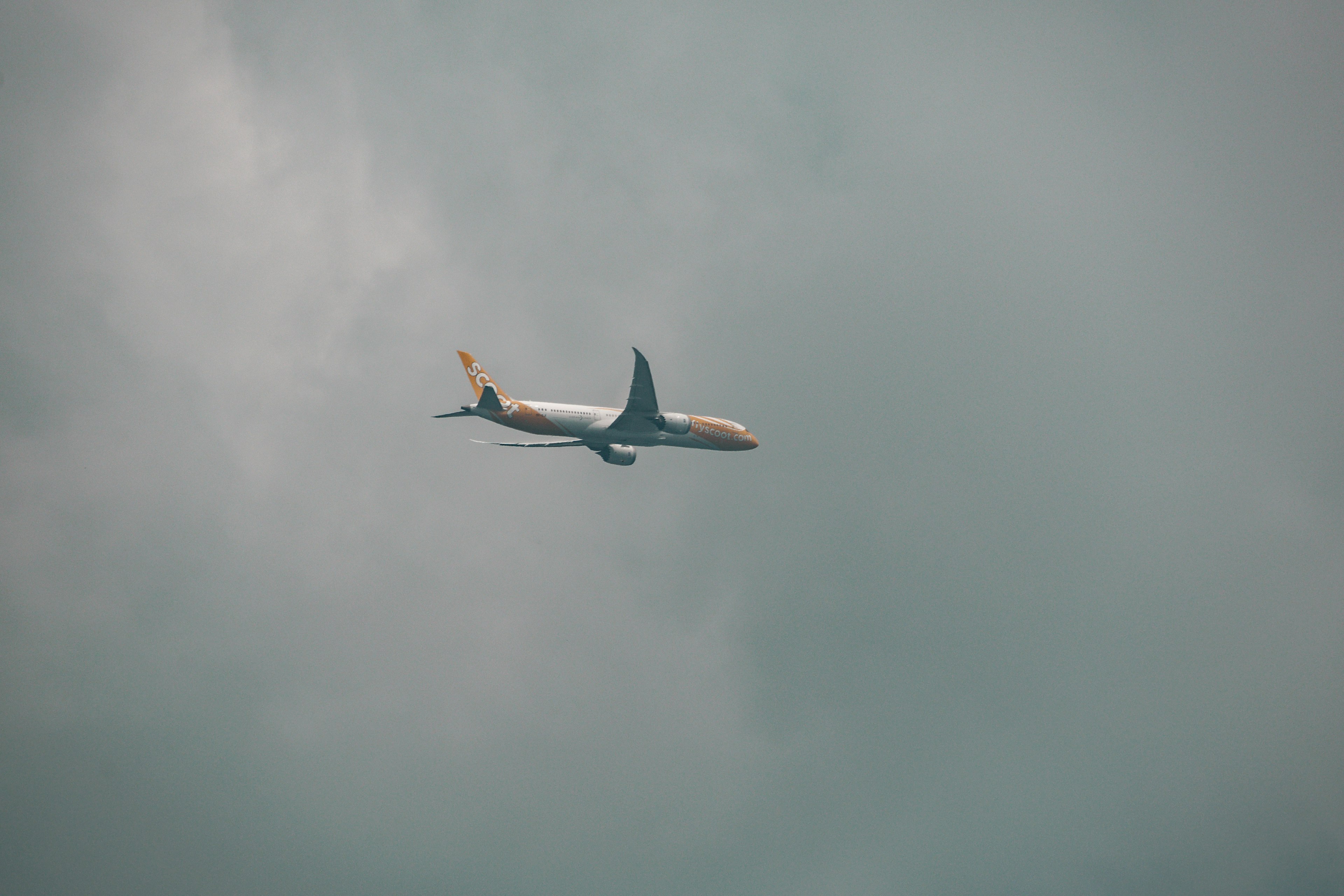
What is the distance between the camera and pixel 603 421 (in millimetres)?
82750

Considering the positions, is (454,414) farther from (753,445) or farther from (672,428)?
(753,445)

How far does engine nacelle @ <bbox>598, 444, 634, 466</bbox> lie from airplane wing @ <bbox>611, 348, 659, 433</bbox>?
4.67 meters

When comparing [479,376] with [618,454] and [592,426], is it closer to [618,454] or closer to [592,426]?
[592,426]

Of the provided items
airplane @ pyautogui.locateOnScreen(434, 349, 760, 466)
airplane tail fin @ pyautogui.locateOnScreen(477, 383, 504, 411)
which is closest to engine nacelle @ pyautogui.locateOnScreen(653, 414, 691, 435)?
airplane @ pyautogui.locateOnScreen(434, 349, 760, 466)

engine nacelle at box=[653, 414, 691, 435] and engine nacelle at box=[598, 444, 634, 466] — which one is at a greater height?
engine nacelle at box=[653, 414, 691, 435]

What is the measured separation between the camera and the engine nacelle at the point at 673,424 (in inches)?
3300

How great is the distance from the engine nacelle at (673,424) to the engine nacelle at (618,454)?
446 cm

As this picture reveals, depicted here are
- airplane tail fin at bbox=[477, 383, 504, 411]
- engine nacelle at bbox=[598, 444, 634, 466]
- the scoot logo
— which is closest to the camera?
airplane tail fin at bbox=[477, 383, 504, 411]

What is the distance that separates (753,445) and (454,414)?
32.4 metres

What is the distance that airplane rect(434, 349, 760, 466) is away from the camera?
7794 centimetres

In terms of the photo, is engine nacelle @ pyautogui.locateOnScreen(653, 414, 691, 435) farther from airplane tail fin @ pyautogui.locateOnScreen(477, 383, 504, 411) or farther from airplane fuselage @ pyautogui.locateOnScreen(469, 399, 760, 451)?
airplane tail fin @ pyautogui.locateOnScreen(477, 383, 504, 411)

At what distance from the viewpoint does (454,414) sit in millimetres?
76438

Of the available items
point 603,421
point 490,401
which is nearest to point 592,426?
point 603,421

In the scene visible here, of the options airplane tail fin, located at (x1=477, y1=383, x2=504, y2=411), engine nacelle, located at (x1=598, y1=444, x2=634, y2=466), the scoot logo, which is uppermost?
the scoot logo
